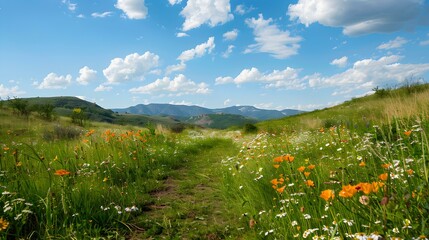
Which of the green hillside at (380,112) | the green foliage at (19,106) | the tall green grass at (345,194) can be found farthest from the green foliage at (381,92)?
the green foliage at (19,106)

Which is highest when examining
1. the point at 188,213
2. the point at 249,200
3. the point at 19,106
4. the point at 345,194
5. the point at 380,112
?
the point at 19,106

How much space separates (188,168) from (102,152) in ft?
9.40

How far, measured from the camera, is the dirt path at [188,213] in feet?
14.4

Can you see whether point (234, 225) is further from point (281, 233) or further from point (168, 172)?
point (168, 172)

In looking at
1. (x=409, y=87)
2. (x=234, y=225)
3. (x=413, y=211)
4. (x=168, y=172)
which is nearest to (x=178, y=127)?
(x=409, y=87)

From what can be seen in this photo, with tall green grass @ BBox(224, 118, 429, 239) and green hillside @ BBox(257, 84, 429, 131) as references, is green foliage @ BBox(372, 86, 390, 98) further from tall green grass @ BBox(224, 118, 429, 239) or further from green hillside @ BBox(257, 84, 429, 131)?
tall green grass @ BBox(224, 118, 429, 239)

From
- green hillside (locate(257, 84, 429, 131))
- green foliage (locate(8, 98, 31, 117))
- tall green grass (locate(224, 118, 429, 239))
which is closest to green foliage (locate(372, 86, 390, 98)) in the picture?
green hillside (locate(257, 84, 429, 131))

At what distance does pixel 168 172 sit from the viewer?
8695 mm

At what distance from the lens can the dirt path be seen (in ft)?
14.4

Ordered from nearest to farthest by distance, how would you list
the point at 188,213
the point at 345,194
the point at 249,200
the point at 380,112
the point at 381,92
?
1. the point at 345,194
2. the point at 249,200
3. the point at 188,213
4. the point at 380,112
5. the point at 381,92

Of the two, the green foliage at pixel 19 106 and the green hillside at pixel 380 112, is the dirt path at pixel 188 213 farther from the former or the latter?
the green foliage at pixel 19 106

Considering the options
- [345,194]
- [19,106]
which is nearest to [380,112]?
[345,194]

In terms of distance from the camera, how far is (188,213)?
5254mm

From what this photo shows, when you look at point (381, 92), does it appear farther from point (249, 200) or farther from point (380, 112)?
point (249, 200)
